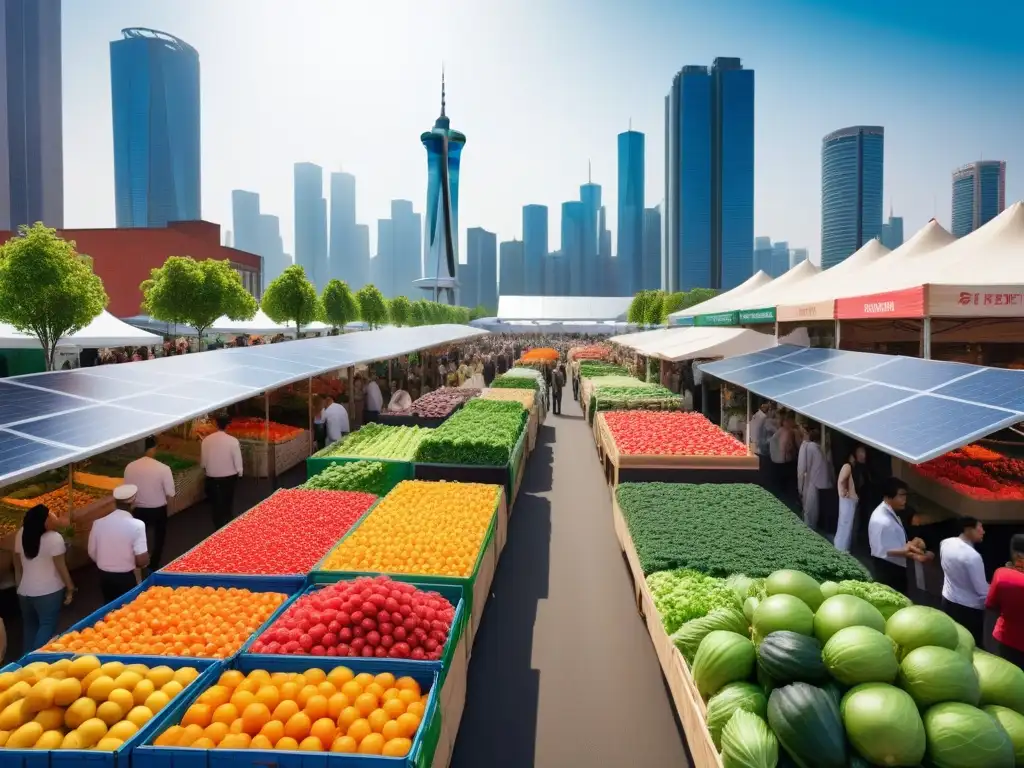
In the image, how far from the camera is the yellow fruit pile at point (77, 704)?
3.32 metres

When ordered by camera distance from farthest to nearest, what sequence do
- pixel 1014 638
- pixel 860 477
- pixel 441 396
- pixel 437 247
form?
pixel 437 247 → pixel 441 396 → pixel 860 477 → pixel 1014 638

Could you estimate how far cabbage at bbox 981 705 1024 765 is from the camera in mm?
3047

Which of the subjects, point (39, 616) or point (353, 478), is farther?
point (353, 478)

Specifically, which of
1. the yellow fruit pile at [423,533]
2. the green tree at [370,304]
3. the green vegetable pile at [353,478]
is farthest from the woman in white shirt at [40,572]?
the green tree at [370,304]

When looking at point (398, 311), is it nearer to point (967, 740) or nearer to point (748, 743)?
point (748, 743)

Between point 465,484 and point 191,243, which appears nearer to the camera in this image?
point 465,484

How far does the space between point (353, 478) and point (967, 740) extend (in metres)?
7.79

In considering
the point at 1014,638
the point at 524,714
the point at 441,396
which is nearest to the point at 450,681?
the point at 524,714

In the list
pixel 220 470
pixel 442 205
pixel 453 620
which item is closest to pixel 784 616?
pixel 453 620

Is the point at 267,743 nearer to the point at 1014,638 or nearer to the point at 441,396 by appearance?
the point at 1014,638

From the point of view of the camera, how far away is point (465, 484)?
28.2 feet

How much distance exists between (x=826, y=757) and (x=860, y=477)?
6094mm

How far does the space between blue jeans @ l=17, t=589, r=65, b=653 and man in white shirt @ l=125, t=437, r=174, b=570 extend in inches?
67.8

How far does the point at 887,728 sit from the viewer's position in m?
2.97
